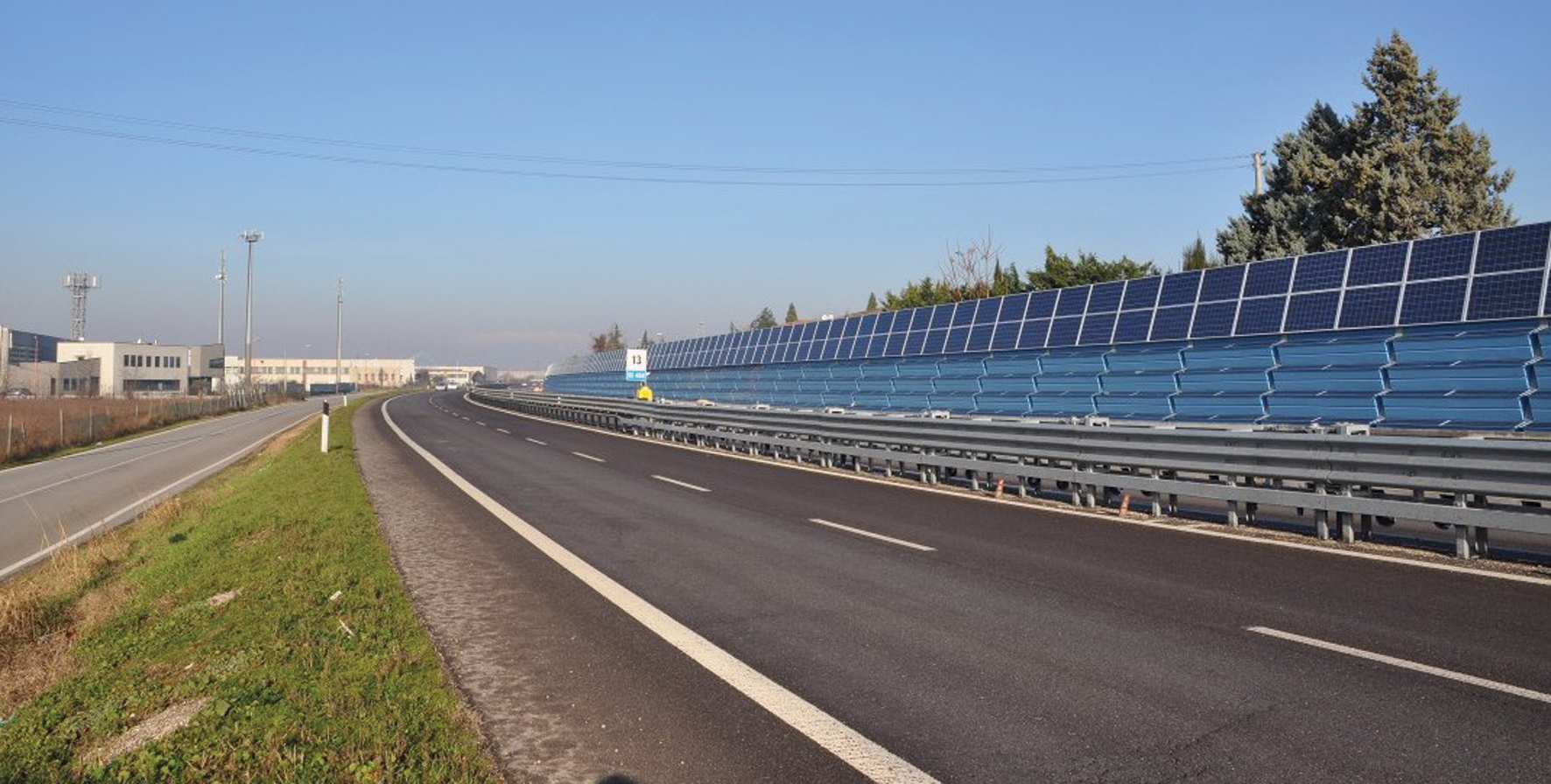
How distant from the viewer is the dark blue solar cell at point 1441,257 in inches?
641

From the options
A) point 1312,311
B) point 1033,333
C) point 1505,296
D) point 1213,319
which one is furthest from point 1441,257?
point 1033,333

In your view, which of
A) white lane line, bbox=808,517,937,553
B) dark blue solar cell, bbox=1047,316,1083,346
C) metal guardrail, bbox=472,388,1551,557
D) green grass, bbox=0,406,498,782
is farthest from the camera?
dark blue solar cell, bbox=1047,316,1083,346

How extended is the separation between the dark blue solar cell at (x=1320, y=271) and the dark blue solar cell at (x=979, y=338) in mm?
9006

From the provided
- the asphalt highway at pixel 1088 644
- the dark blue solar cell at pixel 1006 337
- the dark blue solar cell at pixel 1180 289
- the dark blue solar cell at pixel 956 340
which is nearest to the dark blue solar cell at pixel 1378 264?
the dark blue solar cell at pixel 1180 289

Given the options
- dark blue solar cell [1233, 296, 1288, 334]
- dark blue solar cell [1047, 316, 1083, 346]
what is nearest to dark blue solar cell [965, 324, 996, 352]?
dark blue solar cell [1047, 316, 1083, 346]

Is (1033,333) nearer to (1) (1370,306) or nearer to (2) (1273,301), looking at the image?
(2) (1273,301)

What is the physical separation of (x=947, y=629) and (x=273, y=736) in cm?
422

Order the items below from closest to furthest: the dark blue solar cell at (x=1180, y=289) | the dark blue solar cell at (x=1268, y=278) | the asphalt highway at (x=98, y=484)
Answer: the dark blue solar cell at (x=1268, y=278) → the asphalt highway at (x=98, y=484) → the dark blue solar cell at (x=1180, y=289)

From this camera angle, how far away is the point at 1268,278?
19828 millimetres

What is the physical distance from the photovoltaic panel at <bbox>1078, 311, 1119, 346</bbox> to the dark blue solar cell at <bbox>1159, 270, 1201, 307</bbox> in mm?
1256

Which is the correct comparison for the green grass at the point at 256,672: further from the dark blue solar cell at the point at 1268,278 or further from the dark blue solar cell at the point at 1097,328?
the dark blue solar cell at the point at 1268,278

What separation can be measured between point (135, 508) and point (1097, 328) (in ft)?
72.0

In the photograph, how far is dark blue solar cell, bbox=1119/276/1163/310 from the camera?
22531 mm

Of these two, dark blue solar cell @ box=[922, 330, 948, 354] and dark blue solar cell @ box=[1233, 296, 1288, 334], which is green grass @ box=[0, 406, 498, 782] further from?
dark blue solar cell @ box=[922, 330, 948, 354]
